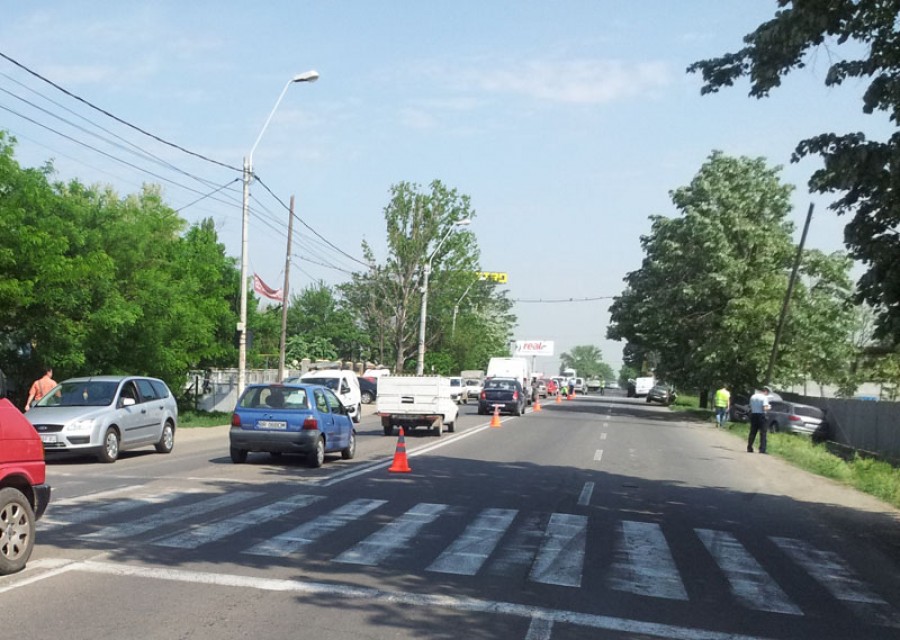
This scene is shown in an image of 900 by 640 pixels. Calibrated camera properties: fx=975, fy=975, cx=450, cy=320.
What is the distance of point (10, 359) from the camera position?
26.1m

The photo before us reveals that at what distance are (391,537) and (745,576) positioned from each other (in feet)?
11.6

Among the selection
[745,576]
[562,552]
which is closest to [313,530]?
[562,552]

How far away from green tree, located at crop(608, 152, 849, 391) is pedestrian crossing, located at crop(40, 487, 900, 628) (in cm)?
3870

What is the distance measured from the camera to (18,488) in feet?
26.7

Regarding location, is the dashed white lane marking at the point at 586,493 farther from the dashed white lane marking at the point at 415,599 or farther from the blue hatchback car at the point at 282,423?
the dashed white lane marking at the point at 415,599

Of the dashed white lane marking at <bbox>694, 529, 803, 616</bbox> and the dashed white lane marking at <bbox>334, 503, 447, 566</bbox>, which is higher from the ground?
the dashed white lane marking at <bbox>334, 503, 447, 566</bbox>

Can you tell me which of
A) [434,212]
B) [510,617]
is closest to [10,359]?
[510,617]

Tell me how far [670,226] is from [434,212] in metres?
17.4

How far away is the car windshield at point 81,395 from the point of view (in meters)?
18.3

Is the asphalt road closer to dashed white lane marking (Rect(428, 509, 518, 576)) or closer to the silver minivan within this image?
dashed white lane marking (Rect(428, 509, 518, 576))

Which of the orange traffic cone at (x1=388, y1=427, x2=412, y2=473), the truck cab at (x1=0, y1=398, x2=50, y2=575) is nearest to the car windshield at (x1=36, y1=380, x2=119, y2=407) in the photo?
the orange traffic cone at (x1=388, y1=427, x2=412, y2=473)

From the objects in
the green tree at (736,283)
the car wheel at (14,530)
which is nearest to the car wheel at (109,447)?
the car wheel at (14,530)

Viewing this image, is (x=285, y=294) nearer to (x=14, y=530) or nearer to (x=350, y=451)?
(x=350, y=451)

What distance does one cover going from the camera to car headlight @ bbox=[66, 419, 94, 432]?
1717cm
